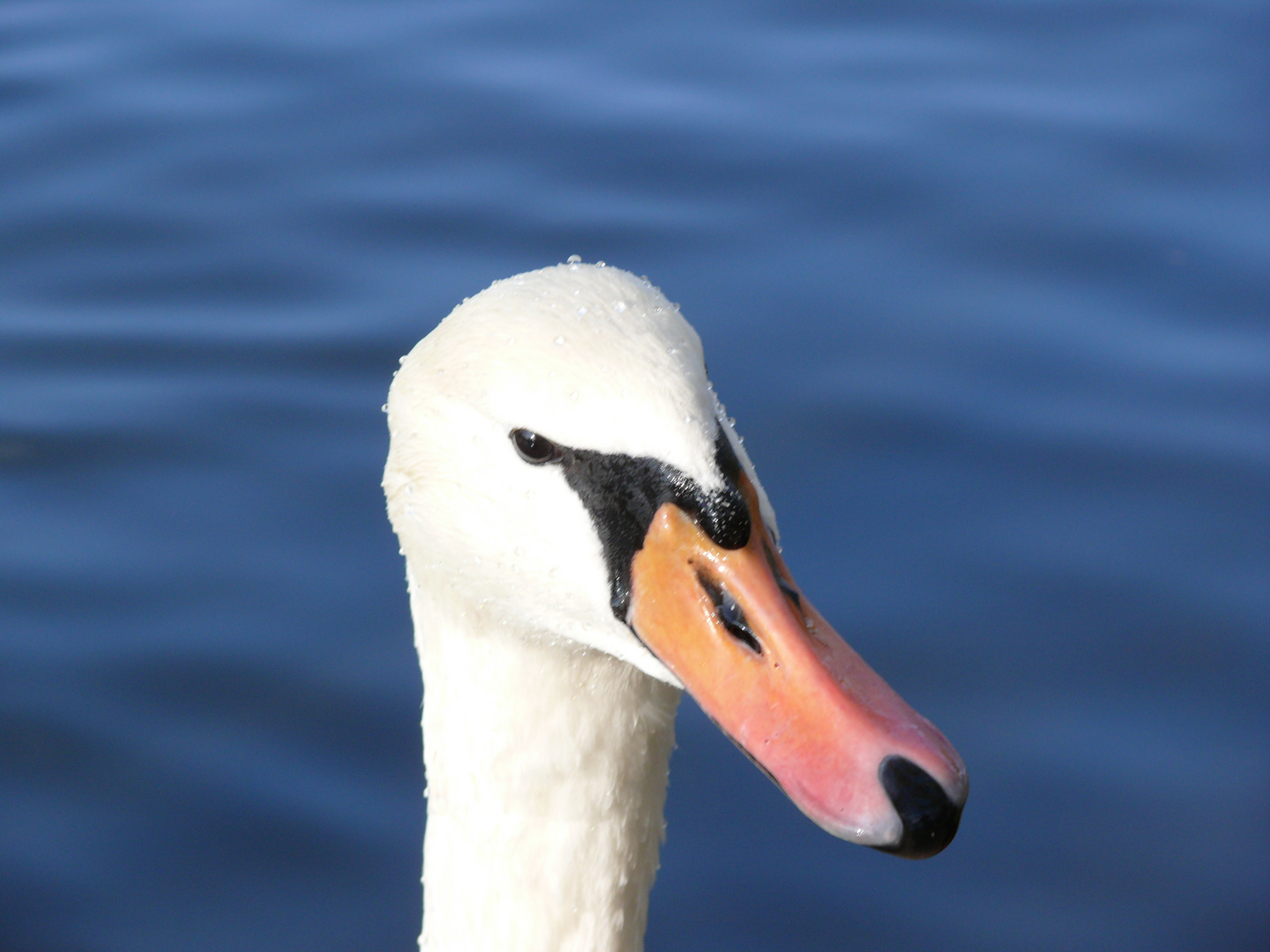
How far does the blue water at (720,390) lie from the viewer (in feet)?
12.6

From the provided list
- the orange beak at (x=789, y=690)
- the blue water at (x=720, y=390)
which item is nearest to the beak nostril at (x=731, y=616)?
the orange beak at (x=789, y=690)

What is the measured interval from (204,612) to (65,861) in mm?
829

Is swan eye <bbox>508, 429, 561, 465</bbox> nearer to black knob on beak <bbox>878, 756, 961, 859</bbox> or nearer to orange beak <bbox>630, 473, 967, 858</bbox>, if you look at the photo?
orange beak <bbox>630, 473, 967, 858</bbox>

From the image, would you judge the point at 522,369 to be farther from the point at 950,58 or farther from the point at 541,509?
the point at 950,58

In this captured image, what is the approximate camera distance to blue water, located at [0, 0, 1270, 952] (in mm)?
3844

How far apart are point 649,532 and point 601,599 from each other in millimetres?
145

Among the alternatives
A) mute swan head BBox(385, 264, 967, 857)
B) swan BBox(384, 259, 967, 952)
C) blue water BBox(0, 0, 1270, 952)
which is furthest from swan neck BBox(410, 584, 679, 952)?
blue water BBox(0, 0, 1270, 952)

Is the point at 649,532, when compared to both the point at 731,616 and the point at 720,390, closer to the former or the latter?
the point at 731,616

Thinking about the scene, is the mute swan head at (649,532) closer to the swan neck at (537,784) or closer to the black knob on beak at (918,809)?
the black knob on beak at (918,809)

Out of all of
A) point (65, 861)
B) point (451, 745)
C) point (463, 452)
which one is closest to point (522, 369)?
point (463, 452)

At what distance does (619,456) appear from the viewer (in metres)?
2.06

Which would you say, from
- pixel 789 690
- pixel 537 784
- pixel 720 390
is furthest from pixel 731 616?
pixel 720 390

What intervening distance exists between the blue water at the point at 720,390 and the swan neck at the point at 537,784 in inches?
42.8

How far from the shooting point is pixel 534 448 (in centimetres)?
213
